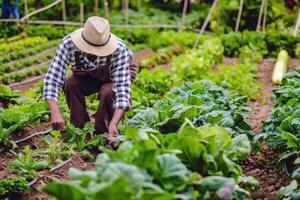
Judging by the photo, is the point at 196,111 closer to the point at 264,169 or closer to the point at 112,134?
the point at 112,134

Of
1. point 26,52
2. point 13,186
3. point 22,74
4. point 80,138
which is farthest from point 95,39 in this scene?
point 26,52

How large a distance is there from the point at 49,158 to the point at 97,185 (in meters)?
2.33

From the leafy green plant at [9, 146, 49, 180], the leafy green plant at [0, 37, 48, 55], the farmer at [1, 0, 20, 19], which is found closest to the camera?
the leafy green plant at [9, 146, 49, 180]

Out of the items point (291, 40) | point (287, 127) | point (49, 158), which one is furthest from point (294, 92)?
point (291, 40)

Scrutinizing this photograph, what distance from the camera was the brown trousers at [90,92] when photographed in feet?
17.4

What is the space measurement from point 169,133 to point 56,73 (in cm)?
131

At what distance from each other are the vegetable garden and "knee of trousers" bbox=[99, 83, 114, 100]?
313 millimetres

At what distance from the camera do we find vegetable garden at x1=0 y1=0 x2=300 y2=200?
3.05 metres

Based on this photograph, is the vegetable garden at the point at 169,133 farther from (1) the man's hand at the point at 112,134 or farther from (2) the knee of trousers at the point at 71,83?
(2) the knee of trousers at the point at 71,83

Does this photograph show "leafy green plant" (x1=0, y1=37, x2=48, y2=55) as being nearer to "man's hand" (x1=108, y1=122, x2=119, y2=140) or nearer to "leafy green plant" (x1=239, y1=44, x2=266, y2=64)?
"leafy green plant" (x1=239, y1=44, x2=266, y2=64)

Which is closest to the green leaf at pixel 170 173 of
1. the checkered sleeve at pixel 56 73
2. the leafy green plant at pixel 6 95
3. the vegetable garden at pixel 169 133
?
the vegetable garden at pixel 169 133

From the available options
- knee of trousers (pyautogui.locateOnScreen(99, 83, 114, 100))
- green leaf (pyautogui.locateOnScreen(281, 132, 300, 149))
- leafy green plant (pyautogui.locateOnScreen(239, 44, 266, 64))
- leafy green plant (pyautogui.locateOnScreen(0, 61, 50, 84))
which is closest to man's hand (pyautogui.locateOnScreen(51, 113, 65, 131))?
knee of trousers (pyautogui.locateOnScreen(99, 83, 114, 100))

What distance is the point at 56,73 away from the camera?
5.00m

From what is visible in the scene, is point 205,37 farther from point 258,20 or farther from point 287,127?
point 287,127
